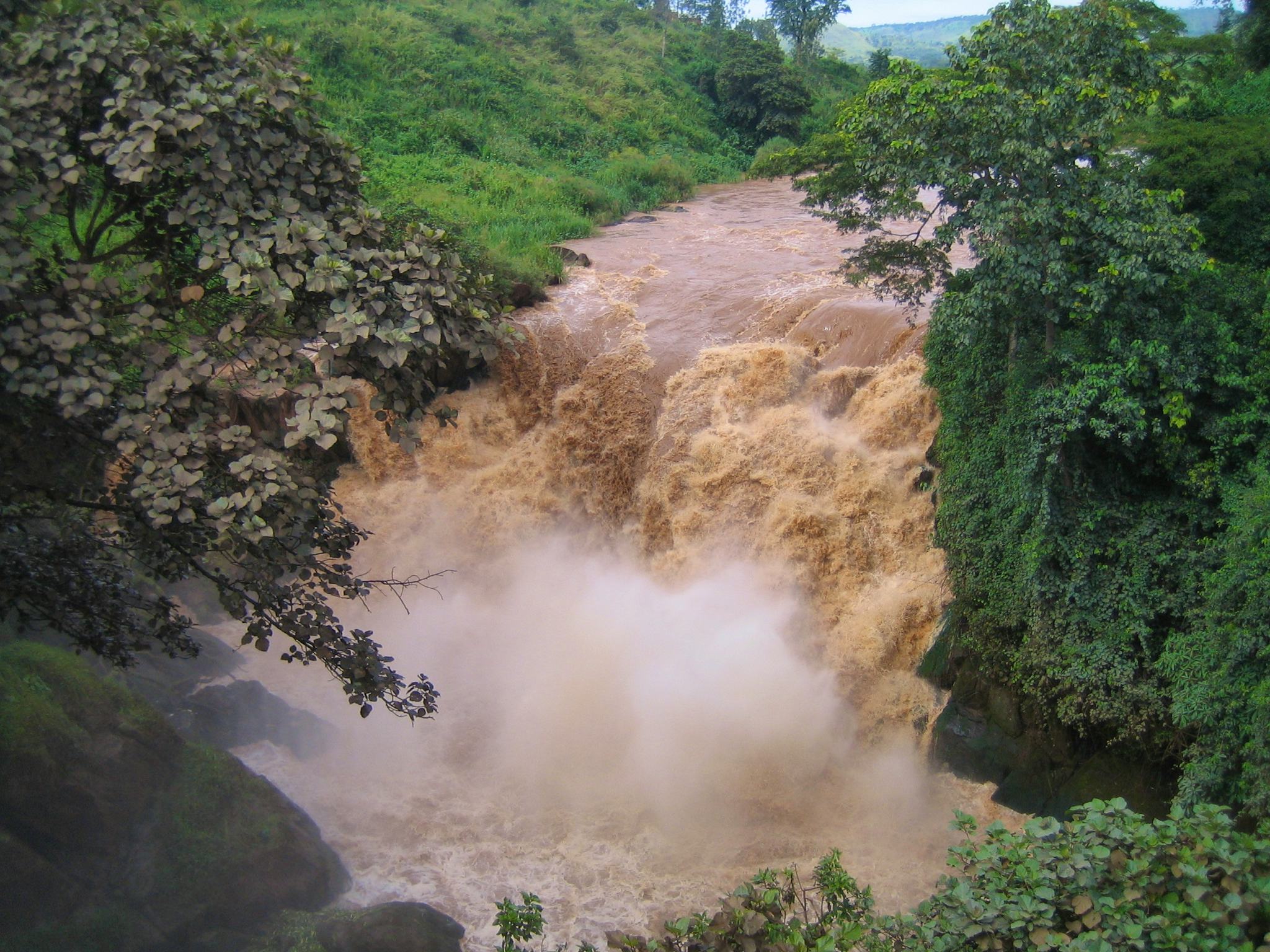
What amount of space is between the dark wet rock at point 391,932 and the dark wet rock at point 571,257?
39.1 ft

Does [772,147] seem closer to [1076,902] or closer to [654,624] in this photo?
[654,624]

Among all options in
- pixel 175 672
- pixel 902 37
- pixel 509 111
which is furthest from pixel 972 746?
pixel 902 37

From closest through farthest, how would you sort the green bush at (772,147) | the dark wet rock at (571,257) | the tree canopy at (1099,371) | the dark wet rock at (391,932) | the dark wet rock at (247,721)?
1. the dark wet rock at (391,932)
2. the tree canopy at (1099,371)
3. the dark wet rock at (247,721)
4. the dark wet rock at (571,257)
5. the green bush at (772,147)

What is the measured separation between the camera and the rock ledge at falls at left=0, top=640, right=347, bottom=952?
743 cm

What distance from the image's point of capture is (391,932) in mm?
7824

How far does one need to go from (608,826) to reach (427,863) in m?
1.74

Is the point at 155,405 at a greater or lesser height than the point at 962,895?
greater

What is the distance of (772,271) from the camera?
53.9ft

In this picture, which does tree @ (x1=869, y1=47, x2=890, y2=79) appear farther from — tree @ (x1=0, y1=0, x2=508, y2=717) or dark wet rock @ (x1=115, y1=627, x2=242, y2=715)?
tree @ (x1=0, y1=0, x2=508, y2=717)

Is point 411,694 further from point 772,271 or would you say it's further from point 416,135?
point 416,135

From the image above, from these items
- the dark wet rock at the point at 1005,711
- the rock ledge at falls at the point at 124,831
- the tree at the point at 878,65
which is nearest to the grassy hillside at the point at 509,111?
the tree at the point at 878,65

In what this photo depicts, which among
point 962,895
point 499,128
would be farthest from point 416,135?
point 962,895

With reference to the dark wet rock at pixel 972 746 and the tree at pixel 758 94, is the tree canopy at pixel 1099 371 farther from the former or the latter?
the tree at pixel 758 94

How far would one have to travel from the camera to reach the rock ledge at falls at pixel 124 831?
24.4 feet
